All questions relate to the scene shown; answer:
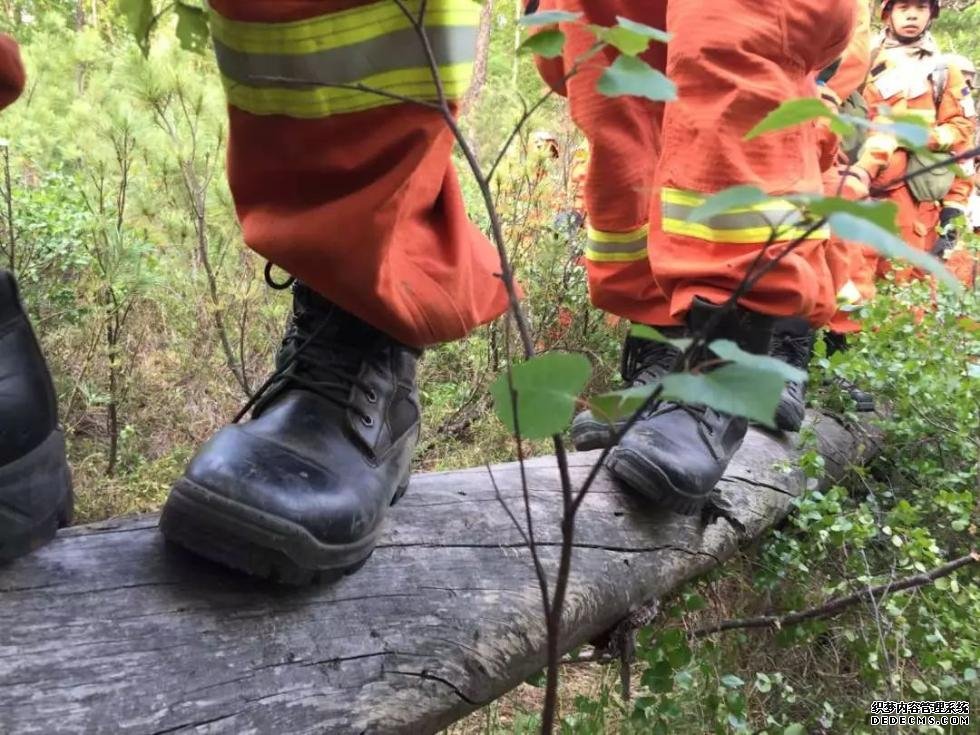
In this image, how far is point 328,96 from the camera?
2.59 feet

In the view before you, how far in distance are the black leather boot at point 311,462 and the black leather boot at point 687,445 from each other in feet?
1.13

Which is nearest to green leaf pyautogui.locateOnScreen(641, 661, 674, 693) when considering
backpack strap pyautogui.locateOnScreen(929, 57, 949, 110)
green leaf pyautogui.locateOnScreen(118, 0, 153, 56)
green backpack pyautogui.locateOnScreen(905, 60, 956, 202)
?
green leaf pyautogui.locateOnScreen(118, 0, 153, 56)

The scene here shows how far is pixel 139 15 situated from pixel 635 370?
1.16 m

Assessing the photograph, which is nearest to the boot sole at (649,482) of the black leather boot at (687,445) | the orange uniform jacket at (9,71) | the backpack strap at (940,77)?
the black leather boot at (687,445)

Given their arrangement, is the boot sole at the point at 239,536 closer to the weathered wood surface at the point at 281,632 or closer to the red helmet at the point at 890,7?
the weathered wood surface at the point at 281,632

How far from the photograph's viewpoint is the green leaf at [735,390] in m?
0.34

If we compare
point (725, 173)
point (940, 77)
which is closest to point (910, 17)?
point (940, 77)

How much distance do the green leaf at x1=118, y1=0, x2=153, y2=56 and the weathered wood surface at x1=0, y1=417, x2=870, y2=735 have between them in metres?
0.51

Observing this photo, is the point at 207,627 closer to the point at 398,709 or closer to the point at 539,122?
the point at 398,709

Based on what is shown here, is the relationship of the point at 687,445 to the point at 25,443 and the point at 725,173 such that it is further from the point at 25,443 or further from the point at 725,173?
the point at 25,443

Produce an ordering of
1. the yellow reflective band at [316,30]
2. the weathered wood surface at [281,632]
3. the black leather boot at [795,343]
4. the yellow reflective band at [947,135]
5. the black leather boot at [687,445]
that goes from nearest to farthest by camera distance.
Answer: the weathered wood surface at [281,632] < the yellow reflective band at [316,30] < the black leather boot at [687,445] < the black leather boot at [795,343] < the yellow reflective band at [947,135]

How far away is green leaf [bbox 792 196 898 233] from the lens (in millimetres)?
335

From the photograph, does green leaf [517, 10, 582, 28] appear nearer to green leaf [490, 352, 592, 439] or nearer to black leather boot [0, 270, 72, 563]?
green leaf [490, 352, 592, 439]

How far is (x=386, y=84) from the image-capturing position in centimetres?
78
